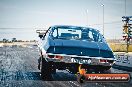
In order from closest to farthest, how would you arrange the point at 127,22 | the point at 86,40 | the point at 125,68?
the point at 86,40
the point at 125,68
the point at 127,22

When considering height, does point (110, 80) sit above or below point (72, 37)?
below

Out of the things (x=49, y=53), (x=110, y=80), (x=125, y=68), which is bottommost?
(x=125, y=68)

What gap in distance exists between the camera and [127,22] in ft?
121

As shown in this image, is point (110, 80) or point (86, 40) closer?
point (110, 80)

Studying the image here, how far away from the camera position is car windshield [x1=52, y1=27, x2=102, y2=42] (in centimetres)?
887

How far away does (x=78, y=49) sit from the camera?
778 centimetres

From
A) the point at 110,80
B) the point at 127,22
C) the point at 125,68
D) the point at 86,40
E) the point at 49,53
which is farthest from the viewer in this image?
the point at 127,22

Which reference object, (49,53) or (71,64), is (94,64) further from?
(49,53)

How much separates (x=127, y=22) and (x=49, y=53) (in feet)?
101

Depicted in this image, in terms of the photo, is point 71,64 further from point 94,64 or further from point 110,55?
point 110,55

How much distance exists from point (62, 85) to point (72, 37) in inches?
69.3

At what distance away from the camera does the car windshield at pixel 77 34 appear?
8867 mm

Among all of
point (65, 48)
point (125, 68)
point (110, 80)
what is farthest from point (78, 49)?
point (125, 68)

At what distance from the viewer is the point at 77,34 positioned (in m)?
9.06
